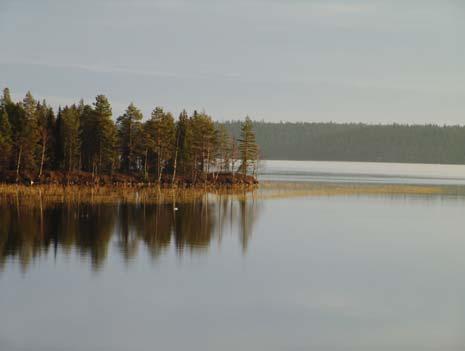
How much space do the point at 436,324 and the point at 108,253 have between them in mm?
18313

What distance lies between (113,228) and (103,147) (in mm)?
47943

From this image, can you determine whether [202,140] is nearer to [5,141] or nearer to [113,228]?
[5,141]

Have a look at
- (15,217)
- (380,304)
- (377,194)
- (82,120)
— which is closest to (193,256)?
(380,304)

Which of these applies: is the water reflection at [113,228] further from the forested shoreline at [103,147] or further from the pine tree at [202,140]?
the pine tree at [202,140]

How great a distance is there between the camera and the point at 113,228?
48906 mm

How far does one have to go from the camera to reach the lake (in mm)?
24281

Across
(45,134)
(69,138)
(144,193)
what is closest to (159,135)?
(69,138)

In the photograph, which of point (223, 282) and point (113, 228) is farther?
point (113, 228)

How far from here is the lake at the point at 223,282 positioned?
24.3 m

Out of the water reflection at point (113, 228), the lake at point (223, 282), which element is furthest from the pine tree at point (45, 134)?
the lake at point (223, 282)

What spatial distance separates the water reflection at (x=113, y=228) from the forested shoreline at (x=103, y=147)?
26048 millimetres

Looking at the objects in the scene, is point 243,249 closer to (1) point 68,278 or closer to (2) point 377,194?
(1) point 68,278

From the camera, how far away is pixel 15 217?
52.7 meters

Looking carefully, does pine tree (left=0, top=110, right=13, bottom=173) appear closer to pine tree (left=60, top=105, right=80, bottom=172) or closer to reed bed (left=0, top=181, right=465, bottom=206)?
reed bed (left=0, top=181, right=465, bottom=206)
